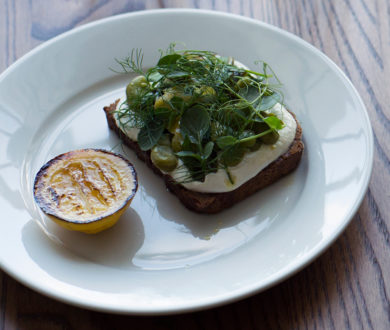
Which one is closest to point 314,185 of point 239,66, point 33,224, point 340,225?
point 340,225

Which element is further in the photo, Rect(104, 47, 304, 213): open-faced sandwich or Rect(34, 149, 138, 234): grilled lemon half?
Rect(104, 47, 304, 213): open-faced sandwich

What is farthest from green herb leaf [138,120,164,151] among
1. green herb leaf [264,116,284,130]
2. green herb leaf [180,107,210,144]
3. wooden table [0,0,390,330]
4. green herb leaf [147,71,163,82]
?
wooden table [0,0,390,330]

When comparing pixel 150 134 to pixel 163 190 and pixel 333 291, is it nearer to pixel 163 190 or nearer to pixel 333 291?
Result: pixel 163 190

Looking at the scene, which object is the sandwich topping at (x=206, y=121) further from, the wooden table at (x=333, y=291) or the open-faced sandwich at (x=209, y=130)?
the wooden table at (x=333, y=291)

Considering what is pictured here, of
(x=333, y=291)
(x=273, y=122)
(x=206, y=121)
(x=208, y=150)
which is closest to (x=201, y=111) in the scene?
(x=206, y=121)

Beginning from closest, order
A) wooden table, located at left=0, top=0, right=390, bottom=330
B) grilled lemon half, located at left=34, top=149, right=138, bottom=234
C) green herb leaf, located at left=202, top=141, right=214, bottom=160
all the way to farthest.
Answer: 1. wooden table, located at left=0, top=0, right=390, bottom=330
2. grilled lemon half, located at left=34, top=149, right=138, bottom=234
3. green herb leaf, located at left=202, top=141, right=214, bottom=160

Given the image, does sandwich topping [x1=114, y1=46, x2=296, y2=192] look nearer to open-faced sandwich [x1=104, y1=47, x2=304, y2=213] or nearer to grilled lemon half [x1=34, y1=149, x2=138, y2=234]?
open-faced sandwich [x1=104, y1=47, x2=304, y2=213]

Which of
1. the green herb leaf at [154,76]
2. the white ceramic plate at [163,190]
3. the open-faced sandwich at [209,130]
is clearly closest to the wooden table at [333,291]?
the white ceramic plate at [163,190]

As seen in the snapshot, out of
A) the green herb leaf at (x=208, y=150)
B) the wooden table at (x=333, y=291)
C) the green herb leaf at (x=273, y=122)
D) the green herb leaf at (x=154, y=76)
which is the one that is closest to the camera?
the wooden table at (x=333, y=291)

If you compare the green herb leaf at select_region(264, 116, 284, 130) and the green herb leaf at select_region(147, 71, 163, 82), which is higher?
the green herb leaf at select_region(147, 71, 163, 82)
